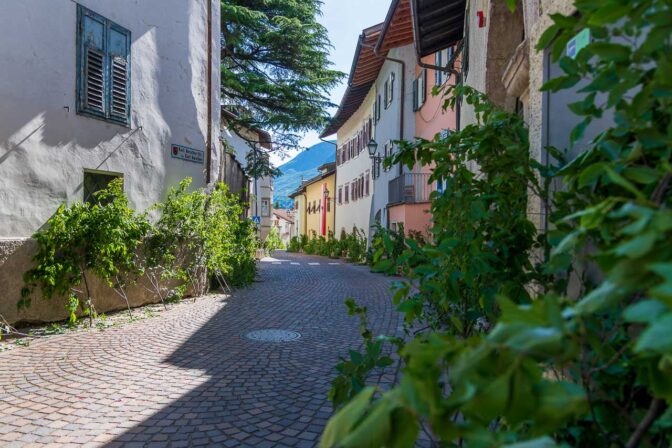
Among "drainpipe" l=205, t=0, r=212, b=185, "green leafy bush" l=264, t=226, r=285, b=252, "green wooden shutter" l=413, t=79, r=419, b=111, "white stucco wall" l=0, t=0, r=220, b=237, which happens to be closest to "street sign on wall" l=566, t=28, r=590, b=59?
"white stucco wall" l=0, t=0, r=220, b=237

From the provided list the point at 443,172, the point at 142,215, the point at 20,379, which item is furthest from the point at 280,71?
the point at 443,172

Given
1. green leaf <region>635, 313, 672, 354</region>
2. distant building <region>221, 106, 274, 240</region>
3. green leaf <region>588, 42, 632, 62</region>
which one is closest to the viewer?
green leaf <region>635, 313, 672, 354</region>

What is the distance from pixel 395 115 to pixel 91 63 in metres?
12.2

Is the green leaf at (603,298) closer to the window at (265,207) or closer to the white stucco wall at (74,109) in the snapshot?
the white stucco wall at (74,109)

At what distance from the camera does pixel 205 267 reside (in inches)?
403

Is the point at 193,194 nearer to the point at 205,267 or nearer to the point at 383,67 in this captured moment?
the point at 205,267

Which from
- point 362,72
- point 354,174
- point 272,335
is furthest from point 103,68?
point 354,174

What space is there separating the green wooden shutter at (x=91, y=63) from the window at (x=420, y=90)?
10290 millimetres

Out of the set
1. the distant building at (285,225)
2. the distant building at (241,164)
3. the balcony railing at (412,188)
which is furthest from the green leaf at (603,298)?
the distant building at (285,225)

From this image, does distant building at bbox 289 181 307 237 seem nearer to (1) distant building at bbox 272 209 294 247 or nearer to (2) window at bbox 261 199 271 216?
(2) window at bbox 261 199 271 216

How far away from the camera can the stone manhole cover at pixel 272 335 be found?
6.41 metres

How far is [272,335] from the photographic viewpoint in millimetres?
6664

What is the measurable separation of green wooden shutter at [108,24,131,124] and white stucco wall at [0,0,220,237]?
15cm

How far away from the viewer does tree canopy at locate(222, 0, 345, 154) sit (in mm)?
14523
